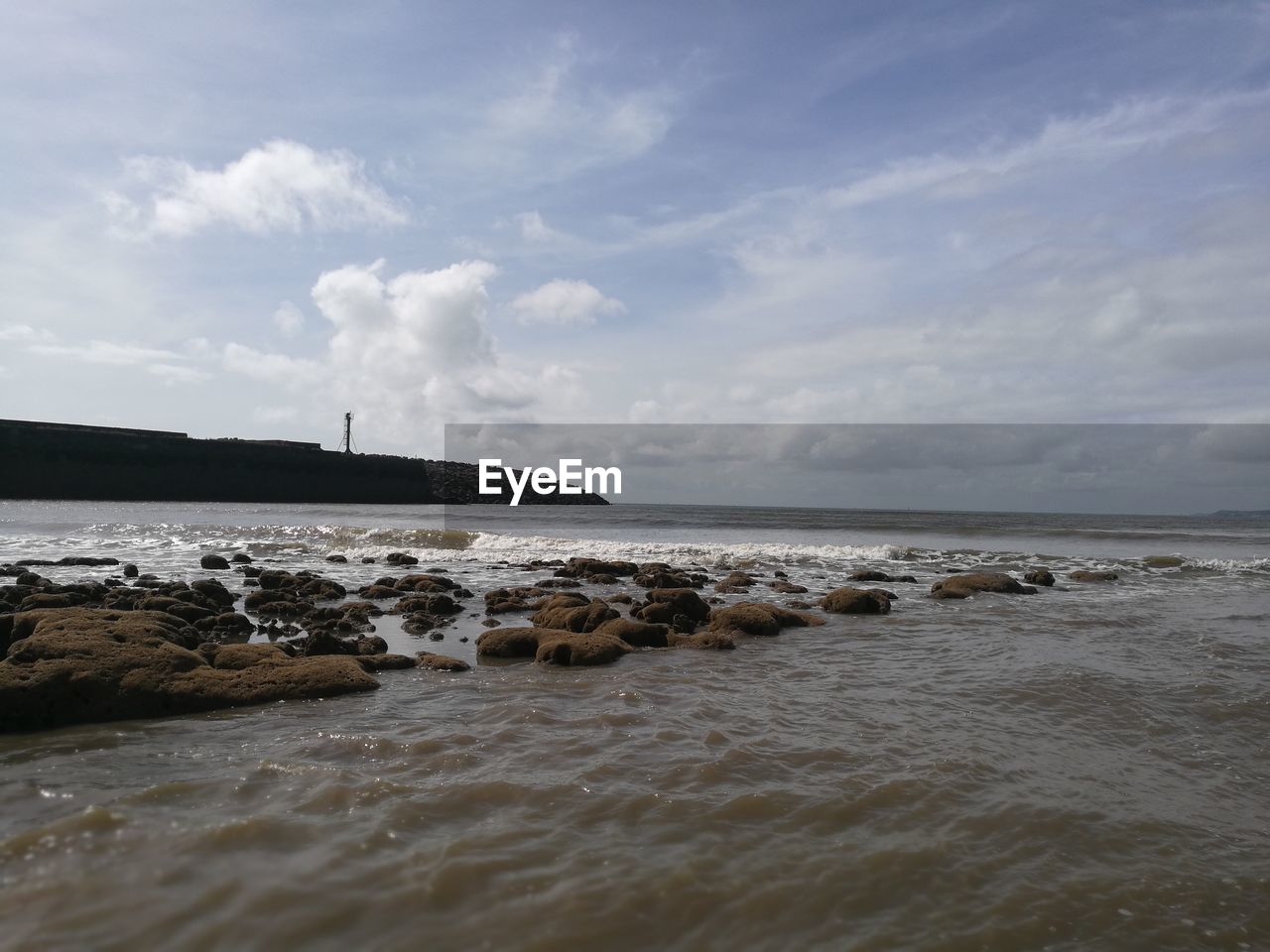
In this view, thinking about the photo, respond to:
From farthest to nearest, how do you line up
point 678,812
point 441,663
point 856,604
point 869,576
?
point 869,576
point 856,604
point 441,663
point 678,812

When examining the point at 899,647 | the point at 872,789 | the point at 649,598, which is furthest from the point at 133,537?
the point at 872,789

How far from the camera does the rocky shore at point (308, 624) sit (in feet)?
23.0

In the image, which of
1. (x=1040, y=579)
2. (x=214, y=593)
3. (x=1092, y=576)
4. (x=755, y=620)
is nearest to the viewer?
(x=755, y=620)

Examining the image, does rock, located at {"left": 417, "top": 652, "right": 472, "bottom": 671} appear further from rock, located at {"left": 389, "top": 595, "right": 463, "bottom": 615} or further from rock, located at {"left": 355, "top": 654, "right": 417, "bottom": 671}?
rock, located at {"left": 389, "top": 595, "right": 463, "bottom": 615}

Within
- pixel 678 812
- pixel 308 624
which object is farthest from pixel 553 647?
pixel 678 812

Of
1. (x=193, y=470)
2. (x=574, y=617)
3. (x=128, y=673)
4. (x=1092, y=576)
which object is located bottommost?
(x=1092, y=576)

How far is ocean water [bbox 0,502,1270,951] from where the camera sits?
3.68m

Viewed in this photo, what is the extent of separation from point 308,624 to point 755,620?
759 centimetres

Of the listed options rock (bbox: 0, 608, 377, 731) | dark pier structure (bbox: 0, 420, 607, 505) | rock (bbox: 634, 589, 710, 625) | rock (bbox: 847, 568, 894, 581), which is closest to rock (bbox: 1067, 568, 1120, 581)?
rock (bbox: 847, 568, 894, 581)

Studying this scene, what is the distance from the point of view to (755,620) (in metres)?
12.1

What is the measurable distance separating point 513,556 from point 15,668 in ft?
67.6

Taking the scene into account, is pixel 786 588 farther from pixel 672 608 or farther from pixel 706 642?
pixel 706 642

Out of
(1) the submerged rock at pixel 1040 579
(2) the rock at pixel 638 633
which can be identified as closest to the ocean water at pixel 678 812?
(2) the rock at pixel 638 633

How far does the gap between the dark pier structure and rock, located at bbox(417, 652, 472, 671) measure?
6527 cm
